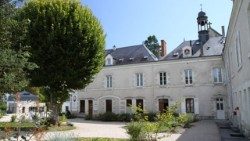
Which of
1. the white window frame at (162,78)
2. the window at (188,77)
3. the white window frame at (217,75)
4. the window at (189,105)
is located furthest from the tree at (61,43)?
the white window frame at (217,75)

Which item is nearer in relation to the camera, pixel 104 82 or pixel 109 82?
pixel 109 82

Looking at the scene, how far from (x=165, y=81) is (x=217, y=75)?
17.0 feet

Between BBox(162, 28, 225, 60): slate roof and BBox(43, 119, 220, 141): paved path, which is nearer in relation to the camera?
BBox(43, 119, 220, 141): paved path

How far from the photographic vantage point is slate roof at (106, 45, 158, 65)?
3247cm

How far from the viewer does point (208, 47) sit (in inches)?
1157

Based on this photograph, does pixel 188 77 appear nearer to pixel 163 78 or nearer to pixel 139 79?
pixel 163 78

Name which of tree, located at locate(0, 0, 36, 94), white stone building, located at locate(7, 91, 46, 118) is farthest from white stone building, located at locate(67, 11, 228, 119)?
tree, located at locate(0, 0, 36, 94)

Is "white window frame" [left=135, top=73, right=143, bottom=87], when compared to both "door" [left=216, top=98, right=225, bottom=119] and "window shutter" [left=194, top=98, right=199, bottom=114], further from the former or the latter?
"door" [left=216, top=98, right=225, bottom=119]

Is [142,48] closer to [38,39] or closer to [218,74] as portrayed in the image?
[218,74]

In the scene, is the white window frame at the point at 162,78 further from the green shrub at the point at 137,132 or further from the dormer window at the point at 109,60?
the green shrub at the point at 137,132

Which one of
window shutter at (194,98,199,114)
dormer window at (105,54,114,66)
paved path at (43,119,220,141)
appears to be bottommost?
paved path at (43,119,220,141)

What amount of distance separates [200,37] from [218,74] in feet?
18.1

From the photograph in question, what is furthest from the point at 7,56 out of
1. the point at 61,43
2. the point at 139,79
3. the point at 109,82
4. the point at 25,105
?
the point at 109,82

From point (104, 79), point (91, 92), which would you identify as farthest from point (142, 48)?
point (91, 92)
